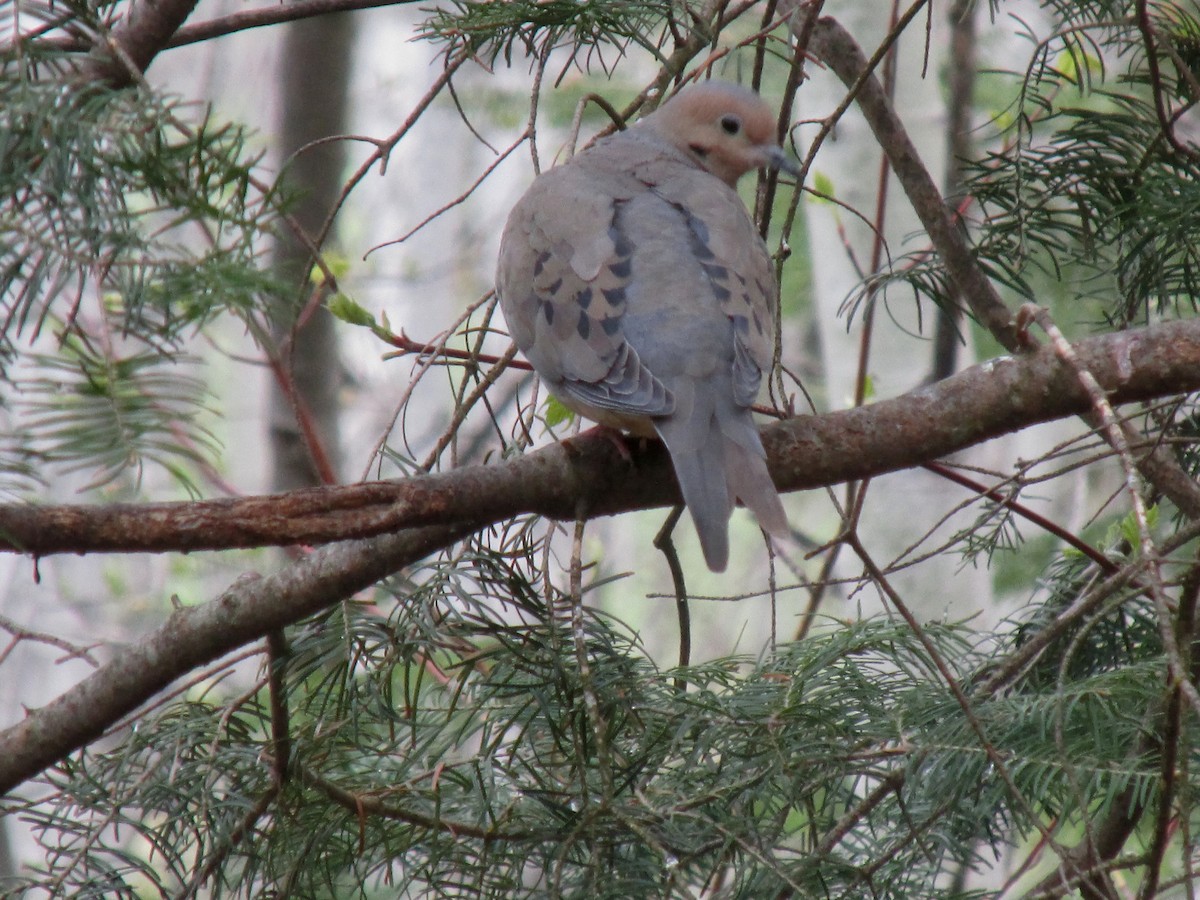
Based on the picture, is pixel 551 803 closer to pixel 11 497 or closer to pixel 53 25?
pixel 11 497

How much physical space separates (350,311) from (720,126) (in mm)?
1255

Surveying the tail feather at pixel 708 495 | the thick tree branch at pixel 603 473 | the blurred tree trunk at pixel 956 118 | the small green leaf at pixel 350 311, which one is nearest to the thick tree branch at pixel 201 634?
the thick tree branch at pixel 603 473

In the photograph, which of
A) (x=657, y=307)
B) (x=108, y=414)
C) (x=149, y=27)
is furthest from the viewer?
(x=657, y=307)

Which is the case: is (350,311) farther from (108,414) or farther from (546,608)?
(546,608)

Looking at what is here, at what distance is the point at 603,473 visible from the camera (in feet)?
6.91

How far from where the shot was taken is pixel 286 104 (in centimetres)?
464

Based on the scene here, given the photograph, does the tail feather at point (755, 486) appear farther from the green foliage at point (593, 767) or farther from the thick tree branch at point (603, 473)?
the green foliage at point (593, 767)

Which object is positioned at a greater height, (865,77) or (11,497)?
(865,77)

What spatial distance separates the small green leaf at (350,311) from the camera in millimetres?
2426

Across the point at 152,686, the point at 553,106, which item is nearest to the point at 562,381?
the point at 152,686

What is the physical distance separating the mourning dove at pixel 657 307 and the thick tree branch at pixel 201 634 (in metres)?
0.45

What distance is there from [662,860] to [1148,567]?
2.57 feet

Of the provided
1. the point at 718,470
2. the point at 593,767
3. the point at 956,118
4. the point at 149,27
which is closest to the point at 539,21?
the point at 149,27

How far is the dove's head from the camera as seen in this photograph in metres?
3.14
